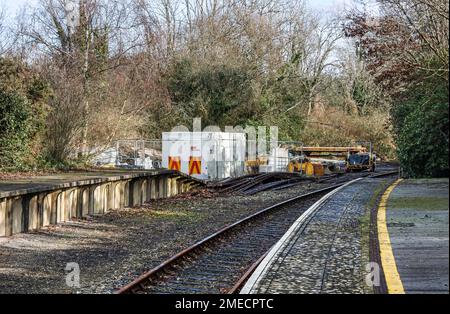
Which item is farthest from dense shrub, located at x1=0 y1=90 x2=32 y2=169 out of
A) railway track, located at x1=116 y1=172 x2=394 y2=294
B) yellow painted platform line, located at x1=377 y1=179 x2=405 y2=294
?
yellow painted platform line, located at x1=377 y1=179 x2=405 y2=294

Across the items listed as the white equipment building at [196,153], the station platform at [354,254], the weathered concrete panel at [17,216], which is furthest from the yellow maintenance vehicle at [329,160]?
the weathered concrete panel at [17,216]

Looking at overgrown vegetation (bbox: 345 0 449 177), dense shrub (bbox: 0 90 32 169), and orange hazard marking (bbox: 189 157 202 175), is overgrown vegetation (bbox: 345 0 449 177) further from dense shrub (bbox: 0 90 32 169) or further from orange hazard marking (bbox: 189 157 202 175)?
dense shrub (bbox: 0 90 32 169)

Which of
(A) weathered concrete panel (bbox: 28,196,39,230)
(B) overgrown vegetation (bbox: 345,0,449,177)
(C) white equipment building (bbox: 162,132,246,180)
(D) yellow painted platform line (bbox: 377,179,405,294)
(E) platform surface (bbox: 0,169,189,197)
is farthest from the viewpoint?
(C) white equipment building (bbox: 162,132,246,180)

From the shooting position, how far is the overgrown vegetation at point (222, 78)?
23812mm

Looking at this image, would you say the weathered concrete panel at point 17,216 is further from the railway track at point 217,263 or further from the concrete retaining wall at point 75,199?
the railway track at point 217,263

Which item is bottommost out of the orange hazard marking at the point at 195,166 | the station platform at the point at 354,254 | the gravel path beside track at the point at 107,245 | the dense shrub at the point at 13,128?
the gravel path beside track at the point at 107,245

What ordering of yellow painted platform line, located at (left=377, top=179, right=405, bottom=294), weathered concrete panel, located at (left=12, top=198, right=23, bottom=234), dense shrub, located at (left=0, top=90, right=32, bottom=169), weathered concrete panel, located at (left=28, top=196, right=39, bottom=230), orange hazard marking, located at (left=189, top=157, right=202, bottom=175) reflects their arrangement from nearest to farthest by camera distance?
yellow painted platform line, located at (left=377, top=179, right=405, bottom=294) < weathered concrete panel, located at (left=12, top=198, right=23, bottom=234) < weathered concrete panel, located at (left=28, top=196, right=39, bottom=230) < dense shrub, located at (left=0, top=90, right=32, bottom=169) < orange hazard marking, located at (left=189, top=157, right=202, bottom=175)

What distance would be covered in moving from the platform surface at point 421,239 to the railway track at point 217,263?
249 centimetres

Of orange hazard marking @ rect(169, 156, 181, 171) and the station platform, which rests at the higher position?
orange hazard marking @ rect(169, 156, 181, 171)

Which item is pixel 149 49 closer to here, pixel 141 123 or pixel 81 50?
pixel 141 123

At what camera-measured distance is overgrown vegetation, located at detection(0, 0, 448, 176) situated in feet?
78.1

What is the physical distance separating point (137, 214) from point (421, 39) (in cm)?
1180

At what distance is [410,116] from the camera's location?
1003 inches

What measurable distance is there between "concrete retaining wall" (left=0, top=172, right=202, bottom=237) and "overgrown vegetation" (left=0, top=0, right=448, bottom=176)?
3700 millimetres
